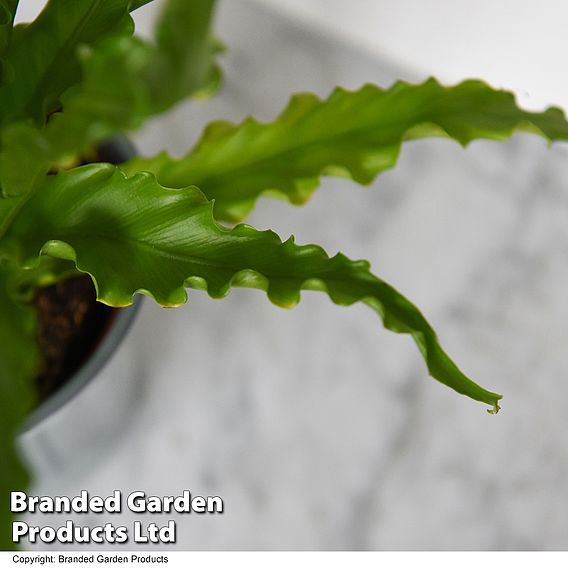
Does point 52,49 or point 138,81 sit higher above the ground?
point 52,49

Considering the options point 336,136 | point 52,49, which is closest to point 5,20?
point 52,49

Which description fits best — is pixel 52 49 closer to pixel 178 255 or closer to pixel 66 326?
pixel 178 255

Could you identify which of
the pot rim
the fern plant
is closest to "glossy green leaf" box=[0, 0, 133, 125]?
the fern plant

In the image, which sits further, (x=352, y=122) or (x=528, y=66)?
(x=528, y=66)

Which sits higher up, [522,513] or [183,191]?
[183,191]

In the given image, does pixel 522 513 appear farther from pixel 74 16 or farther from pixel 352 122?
pixel 74 16

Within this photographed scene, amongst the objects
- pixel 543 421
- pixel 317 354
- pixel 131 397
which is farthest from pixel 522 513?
pixel 131 397
